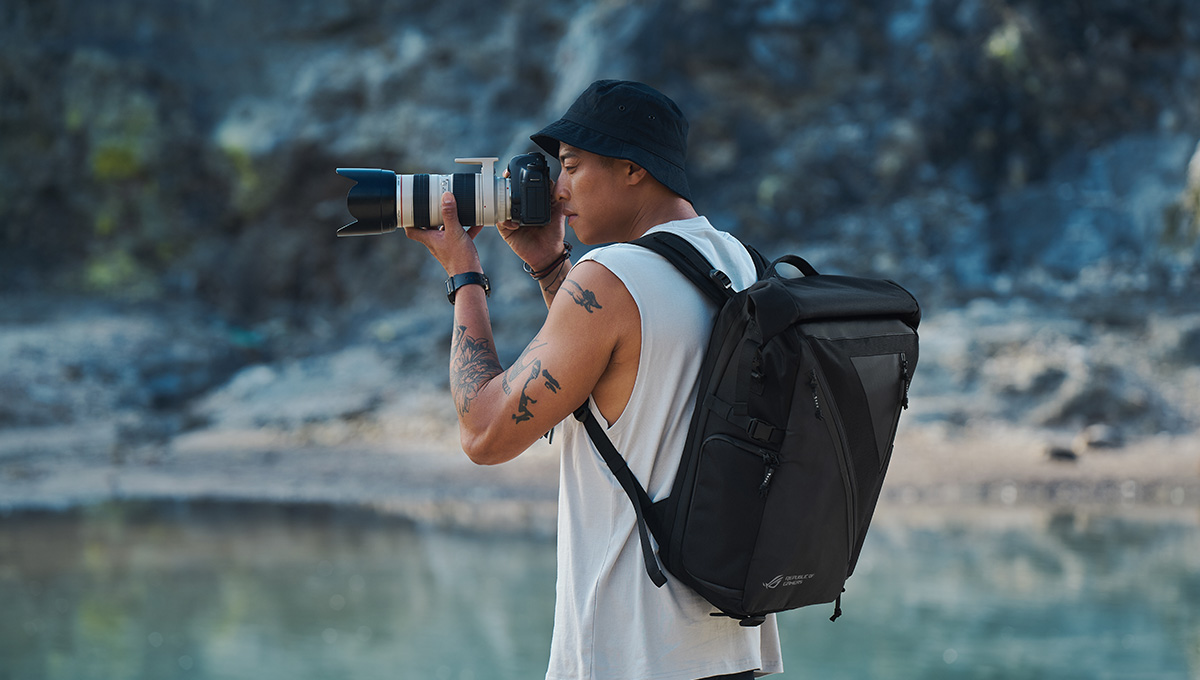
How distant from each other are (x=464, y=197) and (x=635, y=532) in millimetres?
653

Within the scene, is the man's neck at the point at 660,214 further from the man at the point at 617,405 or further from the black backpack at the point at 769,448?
the black backpack at the point at 769,448

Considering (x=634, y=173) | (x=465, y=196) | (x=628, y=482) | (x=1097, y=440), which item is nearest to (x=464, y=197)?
(x=465, y=196)

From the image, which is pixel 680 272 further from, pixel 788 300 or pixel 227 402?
pixel 227 402

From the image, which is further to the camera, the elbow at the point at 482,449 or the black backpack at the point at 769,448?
the elbow at the point at 482,449

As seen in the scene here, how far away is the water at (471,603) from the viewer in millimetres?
4562

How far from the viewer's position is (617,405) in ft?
4.78

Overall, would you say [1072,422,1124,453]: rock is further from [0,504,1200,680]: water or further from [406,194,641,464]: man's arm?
[406,194,641,464]: man's arm

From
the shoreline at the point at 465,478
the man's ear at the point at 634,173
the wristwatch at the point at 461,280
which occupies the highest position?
the shoreline at the point at 465,478

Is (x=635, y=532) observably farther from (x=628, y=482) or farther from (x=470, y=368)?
(x=470, y=368)

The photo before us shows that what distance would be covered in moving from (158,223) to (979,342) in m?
12.7

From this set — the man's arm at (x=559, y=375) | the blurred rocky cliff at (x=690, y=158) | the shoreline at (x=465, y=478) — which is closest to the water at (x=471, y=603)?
the shoreline at (x=465, y=478)

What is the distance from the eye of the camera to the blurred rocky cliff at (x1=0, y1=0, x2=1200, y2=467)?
12.2m

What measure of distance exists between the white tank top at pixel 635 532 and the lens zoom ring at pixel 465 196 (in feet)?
1.33

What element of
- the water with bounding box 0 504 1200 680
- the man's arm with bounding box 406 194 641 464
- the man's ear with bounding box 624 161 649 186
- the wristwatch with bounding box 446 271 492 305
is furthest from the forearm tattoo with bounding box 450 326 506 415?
the water with bounding box 0 504 1200 680
